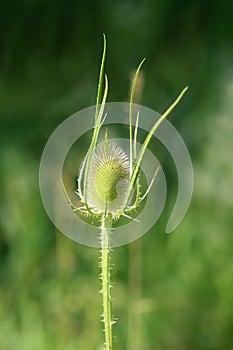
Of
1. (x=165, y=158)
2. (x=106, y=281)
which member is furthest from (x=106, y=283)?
(x=165, y=158)

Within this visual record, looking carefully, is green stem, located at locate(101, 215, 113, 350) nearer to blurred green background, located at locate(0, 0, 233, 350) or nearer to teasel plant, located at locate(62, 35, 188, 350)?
teasel plant, located at locate(62, 35, 188, 350)

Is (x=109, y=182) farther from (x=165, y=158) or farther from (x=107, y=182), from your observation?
(x=165, y=158)

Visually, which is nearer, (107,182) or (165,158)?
(107,182)

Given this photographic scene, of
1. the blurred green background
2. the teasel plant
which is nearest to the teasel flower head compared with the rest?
the teasel plant

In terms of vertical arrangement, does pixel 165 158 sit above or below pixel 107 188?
above

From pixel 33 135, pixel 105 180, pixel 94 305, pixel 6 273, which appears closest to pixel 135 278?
pixel 94 305

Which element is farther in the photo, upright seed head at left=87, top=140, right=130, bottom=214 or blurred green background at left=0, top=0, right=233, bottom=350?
blurred green background at left=0, top=0, right=233, bottom=350

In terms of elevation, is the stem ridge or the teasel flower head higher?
the teasel flower head

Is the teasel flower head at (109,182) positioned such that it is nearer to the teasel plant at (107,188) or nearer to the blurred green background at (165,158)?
the teasel plant at (107,188)

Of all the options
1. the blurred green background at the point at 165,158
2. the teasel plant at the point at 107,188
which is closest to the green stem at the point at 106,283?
the teasel plant at the point at 107,188
